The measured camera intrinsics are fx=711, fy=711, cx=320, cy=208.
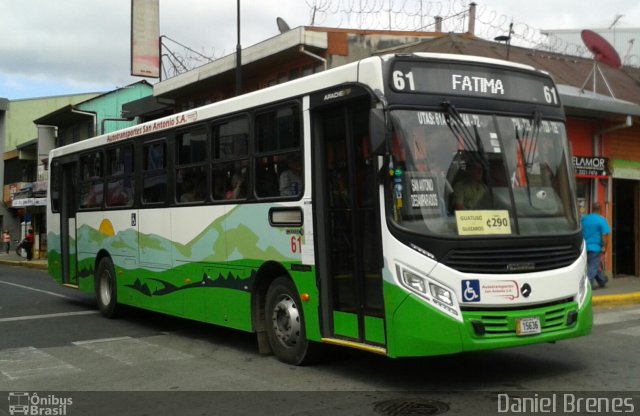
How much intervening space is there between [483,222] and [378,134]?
1261 mm

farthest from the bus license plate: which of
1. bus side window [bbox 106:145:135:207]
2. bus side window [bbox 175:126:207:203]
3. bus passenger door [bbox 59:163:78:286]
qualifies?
bus passenger door [bbox 59:163:78:286]

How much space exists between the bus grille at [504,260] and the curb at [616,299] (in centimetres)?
716

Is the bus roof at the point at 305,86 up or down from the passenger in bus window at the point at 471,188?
up

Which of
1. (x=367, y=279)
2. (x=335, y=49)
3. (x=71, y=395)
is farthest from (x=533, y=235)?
(x=335, y=49)

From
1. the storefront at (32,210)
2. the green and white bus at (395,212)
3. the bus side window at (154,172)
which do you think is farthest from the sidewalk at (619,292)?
the storefront at (32,210)

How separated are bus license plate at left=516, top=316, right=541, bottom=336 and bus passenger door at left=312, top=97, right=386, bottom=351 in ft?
4.00

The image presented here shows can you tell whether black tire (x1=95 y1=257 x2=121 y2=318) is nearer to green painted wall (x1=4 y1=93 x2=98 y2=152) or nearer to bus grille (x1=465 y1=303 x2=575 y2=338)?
bus grille (x1=465 y1=303 x2=575 y2=338)

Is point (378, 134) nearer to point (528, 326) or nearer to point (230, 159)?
point (528, 326)

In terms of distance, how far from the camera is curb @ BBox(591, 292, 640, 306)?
13.3m

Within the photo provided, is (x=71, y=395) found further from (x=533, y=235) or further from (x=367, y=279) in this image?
(x=533, y=235)

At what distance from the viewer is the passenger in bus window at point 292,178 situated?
7684mm

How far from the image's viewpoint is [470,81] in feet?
22.8

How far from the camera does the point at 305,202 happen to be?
24.8 feet

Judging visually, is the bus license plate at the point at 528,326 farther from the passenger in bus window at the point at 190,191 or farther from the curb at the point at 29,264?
the curb at the point at 29,264
